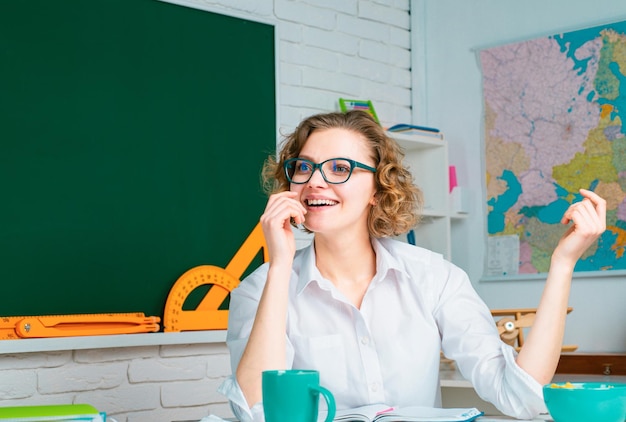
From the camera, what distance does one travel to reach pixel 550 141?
3355 millimetres

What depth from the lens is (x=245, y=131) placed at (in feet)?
10.3

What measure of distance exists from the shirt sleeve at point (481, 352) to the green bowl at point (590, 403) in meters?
0.44

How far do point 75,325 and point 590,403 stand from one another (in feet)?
6.14

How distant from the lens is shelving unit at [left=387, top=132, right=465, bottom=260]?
351cm

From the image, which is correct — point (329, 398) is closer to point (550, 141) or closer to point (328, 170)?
point (328, 170)

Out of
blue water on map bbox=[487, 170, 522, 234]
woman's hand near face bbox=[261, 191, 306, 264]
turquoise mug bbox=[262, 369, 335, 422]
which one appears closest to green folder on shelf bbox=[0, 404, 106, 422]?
turquoise mug bbox=[262, 369, 335, 422]

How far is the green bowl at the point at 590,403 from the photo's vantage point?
1.08m

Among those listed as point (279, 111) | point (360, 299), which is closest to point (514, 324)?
point (360, 299)

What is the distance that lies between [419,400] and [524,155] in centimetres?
183

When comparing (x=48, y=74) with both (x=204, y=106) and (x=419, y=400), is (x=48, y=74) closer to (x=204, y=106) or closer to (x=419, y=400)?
(x=204, y=106)

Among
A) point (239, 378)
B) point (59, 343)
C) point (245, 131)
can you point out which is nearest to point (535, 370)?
point (239, 378)

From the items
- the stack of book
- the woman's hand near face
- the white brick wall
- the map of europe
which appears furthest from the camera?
the stack of book

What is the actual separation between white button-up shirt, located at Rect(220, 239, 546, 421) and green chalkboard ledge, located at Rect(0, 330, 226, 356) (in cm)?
90

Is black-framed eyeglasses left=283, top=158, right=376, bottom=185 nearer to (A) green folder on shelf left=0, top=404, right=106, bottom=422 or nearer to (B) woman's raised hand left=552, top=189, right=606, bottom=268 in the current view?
(B) woman's raised hand left=552, top=189, right=606, bottom=268
